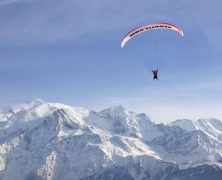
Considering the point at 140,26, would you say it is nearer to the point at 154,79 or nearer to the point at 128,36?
the point at 128,36

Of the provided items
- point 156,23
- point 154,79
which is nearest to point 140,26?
point 156,23

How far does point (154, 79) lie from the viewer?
542ft

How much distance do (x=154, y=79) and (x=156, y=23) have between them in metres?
16.8

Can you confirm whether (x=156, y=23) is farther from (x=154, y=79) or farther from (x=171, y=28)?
(x=154, y=79)

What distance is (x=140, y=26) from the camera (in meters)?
162

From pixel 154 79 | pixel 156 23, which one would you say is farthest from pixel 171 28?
pixel 154 79

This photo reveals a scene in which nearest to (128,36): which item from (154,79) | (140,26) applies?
(140,26)

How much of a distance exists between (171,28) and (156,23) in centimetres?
472

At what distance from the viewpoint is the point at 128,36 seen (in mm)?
165250

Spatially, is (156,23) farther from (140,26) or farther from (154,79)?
(154,79)

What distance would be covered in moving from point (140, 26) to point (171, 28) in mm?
9246

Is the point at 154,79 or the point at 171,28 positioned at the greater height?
the point at 171,28

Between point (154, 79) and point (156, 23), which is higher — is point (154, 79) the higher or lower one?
the lower one

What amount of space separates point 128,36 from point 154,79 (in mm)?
15153
